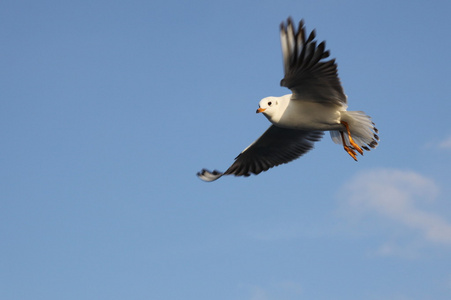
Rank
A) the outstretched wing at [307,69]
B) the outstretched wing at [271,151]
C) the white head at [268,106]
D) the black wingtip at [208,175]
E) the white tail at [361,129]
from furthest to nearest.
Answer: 1. the outstretched wing at [271,151]
2. the black wingtip at [208,175]
3. the white tail at [361,129]
4. the white head at [268,106]
5. the outstretched wing at [307,69]

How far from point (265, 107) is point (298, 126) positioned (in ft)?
2.46

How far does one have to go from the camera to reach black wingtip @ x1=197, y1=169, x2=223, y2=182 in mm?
11773

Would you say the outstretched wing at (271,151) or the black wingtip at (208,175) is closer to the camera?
the black wingtip at (208,175)

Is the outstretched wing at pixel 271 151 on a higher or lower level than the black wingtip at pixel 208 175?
higher

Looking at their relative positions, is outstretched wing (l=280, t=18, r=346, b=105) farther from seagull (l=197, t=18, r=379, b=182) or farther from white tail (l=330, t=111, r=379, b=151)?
white tail (l=330, t=111, r=379, b=151)

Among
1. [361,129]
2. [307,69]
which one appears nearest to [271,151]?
[361,129]

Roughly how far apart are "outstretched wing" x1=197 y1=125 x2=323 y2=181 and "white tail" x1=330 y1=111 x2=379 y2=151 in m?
1.51

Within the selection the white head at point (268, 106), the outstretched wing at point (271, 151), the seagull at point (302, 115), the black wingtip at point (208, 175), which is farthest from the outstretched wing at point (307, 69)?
the black wingtip at point (208, 175)

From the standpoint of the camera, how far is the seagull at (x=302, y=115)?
28.3ft

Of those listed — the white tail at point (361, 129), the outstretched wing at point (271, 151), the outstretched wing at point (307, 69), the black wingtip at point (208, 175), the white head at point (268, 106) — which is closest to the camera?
the outstretched wing at point (307, 69)

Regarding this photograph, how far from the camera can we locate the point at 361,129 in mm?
10844

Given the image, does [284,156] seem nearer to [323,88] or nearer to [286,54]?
[323,88]

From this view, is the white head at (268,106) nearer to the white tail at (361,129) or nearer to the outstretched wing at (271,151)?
the white tail at (361,129)

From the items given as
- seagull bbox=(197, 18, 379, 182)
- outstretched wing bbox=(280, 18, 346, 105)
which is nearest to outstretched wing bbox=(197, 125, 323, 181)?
seagull bbox=(197, 18, 379, 182)
